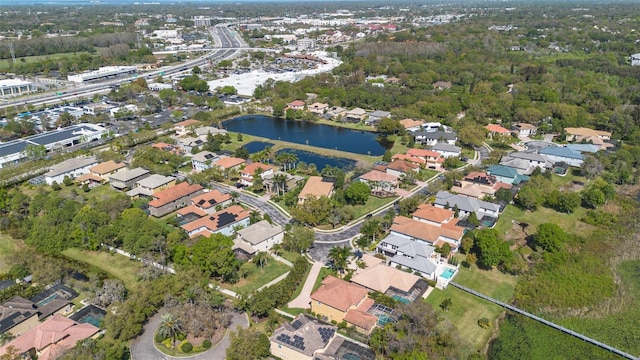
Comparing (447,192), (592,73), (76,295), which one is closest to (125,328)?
(76,295)

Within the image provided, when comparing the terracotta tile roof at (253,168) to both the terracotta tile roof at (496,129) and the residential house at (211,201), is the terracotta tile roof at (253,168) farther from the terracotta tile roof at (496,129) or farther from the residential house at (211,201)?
the terracotta tile roof at (496,129)

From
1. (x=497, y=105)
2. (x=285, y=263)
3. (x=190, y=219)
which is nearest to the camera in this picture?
(x=285, y=263)

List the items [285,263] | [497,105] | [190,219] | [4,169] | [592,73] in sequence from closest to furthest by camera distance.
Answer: [285,263] → [190,219] → [4,169] → [497,105] → [592,73]

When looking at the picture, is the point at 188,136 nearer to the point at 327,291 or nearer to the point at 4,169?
the point at 4,169

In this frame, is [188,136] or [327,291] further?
[188,136]

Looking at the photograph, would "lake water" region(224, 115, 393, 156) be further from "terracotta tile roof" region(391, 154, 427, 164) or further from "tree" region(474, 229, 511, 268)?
"tree" region(474, 229, 511, 268)

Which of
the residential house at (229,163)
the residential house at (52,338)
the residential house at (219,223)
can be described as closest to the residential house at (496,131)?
the residential house at (229,163)

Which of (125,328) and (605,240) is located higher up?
(125,328)

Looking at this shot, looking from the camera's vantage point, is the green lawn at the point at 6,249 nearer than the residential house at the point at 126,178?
Yes
